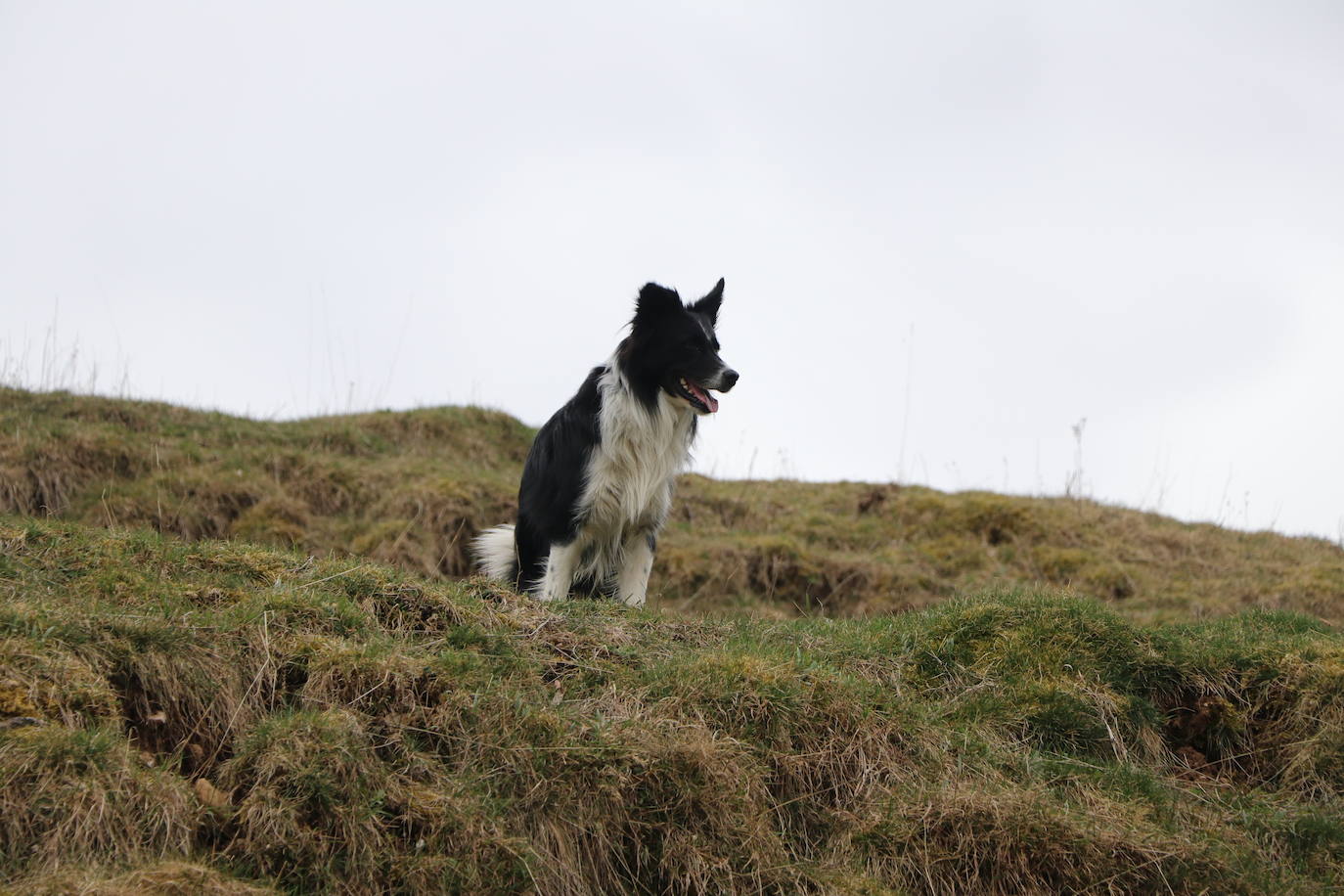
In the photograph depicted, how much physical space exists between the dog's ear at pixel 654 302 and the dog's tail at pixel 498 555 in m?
1.90

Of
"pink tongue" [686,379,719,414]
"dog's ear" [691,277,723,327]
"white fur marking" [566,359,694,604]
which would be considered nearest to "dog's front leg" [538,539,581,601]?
"white fur marking" [566,359,694,604]

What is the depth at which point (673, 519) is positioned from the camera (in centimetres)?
1375

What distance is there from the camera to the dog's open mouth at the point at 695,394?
795cm

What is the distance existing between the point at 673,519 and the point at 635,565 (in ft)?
18.7

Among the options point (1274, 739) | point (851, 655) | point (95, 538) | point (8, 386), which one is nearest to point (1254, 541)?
point (1274, 739)

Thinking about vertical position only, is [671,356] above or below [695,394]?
above

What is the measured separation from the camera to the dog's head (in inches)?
312

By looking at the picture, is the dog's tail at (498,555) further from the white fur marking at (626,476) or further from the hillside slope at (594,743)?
the hillside slope at (594,743)

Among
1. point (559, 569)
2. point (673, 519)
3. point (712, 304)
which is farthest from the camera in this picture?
point (673, 519)

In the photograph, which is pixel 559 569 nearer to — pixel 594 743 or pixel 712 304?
pixel 712 304

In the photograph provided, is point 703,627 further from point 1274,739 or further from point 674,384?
point 1274,739

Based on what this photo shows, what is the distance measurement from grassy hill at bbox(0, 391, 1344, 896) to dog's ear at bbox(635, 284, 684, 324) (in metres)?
2.16


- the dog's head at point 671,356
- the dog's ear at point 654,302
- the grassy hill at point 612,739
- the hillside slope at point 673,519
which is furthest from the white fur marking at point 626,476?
the hillside slope at point 673,519

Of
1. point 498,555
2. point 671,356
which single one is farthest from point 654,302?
point 498,555
